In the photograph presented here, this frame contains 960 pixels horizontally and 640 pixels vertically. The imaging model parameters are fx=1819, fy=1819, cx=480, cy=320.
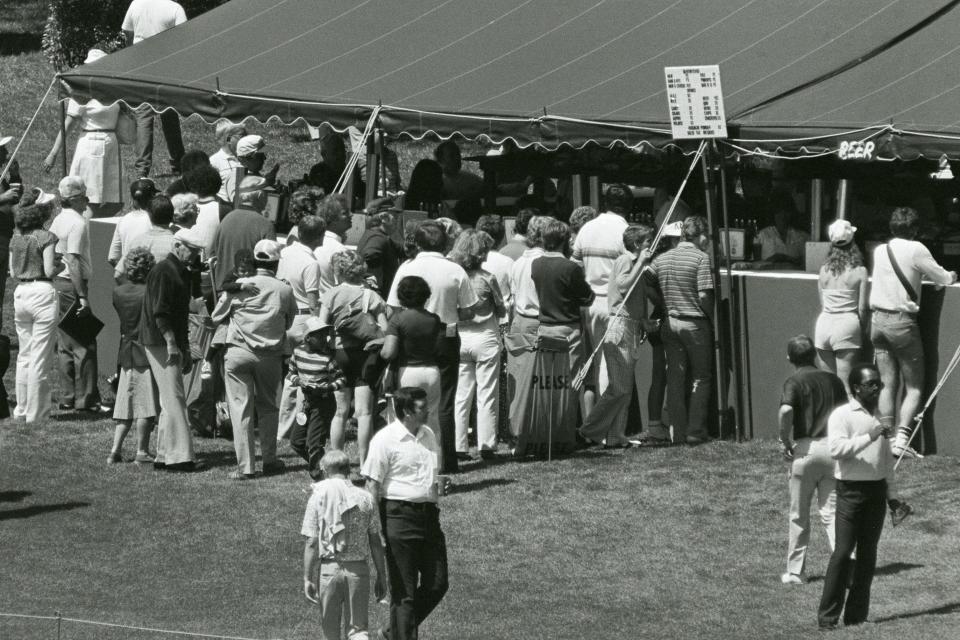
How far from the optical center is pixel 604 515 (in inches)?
472

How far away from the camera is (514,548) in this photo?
445 inches

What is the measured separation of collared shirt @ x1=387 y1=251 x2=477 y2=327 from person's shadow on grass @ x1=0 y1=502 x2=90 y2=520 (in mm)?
2542

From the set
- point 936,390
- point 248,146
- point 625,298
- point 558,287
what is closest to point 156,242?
point 248,146

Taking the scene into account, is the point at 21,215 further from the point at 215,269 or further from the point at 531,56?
the point at 531,56

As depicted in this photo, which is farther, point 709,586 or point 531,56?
point 531,56

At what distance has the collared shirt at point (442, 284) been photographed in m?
12.5

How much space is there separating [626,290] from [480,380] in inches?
51.6

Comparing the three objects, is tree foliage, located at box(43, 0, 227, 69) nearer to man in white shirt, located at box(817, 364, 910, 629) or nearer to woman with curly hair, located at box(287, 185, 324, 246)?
woman with curly hair, located at box(287, 185, 324, 246)

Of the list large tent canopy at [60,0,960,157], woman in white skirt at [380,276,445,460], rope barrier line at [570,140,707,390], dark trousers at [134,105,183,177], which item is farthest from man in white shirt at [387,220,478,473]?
dark trousers at [134,105,183,177]

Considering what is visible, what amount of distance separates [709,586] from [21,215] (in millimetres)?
6608

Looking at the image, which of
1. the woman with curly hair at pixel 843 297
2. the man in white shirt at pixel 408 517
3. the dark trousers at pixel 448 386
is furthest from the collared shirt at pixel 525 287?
the man in white shirt at pixel 408 517

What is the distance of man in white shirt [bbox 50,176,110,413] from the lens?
48.5 feet

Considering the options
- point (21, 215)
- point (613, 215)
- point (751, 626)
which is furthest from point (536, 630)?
point (21, 215)

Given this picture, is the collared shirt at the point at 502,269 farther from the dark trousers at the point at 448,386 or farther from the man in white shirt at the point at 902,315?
the man in white shirt at the point at 902,315
